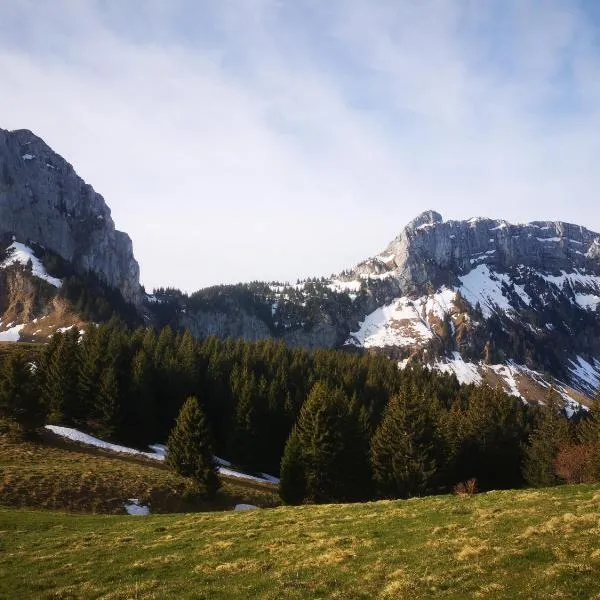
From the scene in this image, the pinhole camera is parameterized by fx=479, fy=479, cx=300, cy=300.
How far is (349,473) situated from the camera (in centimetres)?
5159

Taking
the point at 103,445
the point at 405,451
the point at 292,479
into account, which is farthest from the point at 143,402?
the point at 405,451

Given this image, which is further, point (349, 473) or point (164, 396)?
Result: point (164, 396)

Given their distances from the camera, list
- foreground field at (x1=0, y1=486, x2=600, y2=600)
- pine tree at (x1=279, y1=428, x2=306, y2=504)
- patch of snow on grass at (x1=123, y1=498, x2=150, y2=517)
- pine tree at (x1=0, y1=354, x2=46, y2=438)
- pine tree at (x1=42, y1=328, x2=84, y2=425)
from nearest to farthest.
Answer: foreground field at (x1=0, y1=486, x2=600, y2=600) → patch of snow on grass at (x1=123, y1=498, x2=150, y2=517) → pine tree at (x1=279, y1=428, x2=306, y2=504) → pine tree at (x1=0, y1=354, x2=46, y2=438) → pine tree at (x1=42, y1=328, x2=84, y2=425)

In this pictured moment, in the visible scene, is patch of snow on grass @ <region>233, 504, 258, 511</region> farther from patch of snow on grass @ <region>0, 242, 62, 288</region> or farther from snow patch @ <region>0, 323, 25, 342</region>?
patch of snow on grass @ <region>0, 242, 62, 288</region>

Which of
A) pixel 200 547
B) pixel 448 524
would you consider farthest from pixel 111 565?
pixel 448 524

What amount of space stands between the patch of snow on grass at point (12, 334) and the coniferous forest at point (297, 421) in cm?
7241

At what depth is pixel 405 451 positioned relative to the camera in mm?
50094

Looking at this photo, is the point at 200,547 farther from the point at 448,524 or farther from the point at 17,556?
the point at 448,524

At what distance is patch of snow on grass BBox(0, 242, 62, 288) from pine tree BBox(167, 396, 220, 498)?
150079 millimetres

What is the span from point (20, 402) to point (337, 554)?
156 ft

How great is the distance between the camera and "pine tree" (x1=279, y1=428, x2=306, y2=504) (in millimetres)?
48156

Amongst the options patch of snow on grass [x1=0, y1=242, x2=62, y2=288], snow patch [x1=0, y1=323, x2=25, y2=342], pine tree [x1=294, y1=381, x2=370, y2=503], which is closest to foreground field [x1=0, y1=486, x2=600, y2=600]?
pine tree [x1=294, y1=381, x2=370, y2=503]

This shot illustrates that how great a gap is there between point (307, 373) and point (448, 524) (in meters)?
81.7

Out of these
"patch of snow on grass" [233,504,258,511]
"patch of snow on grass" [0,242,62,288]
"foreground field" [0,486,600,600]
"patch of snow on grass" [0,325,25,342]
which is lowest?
"patch of snow on grass" [233,504,258,511]
